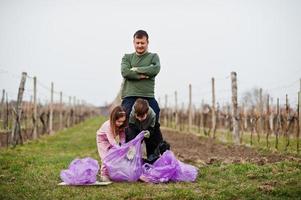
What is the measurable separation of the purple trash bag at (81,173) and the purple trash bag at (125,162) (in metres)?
0.27

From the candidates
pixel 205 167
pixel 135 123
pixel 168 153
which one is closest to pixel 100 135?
pixel 135 123

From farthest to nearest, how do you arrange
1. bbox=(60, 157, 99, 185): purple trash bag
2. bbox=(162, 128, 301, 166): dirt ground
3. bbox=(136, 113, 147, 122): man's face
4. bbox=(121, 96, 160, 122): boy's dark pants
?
bbox=(162, 128, 301, 166): dirt ground < bbox=(121, 96, 160, 122): boy's dark pants < bbox=(136, 113, 147, 122): man's face < bbox=(60, 157, 99, 185): purple trash bag

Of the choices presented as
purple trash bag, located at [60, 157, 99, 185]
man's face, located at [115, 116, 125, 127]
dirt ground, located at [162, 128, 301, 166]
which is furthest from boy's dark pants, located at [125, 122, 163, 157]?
dirt ground, located at [162, 128, 301, 166]

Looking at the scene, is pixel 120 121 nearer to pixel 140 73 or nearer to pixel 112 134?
pixel 112 134

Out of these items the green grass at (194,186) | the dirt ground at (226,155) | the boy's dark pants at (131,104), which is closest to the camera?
the green grass at (194,186)

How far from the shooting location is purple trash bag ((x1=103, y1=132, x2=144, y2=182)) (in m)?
5.68

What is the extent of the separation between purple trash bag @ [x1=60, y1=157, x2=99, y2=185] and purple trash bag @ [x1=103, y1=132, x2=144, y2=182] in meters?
0.27

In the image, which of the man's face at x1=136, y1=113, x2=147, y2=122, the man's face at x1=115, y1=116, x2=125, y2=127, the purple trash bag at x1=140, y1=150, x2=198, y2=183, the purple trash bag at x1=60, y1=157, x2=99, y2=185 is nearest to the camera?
the purple trash bag at x1=60, y1=157, x2=99, y2=185

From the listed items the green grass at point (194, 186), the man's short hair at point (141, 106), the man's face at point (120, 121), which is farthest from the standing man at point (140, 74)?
the green grass at point (194, 186)

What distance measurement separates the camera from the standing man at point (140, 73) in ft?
19.5

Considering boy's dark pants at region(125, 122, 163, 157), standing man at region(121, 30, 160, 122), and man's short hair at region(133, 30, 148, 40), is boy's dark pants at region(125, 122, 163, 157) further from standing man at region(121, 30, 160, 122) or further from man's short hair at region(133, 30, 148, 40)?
man's short hair at region(133, 30, 148, 40)

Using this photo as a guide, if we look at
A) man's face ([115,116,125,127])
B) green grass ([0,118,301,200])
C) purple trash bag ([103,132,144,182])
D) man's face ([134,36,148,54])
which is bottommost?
green grass ([0,118,301,200])

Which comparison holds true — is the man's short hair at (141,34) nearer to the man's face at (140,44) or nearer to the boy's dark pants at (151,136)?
the man's face at (140,44)

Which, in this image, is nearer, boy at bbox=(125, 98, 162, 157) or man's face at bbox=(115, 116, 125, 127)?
boy at bbox=(125, 98, 162, 157)
